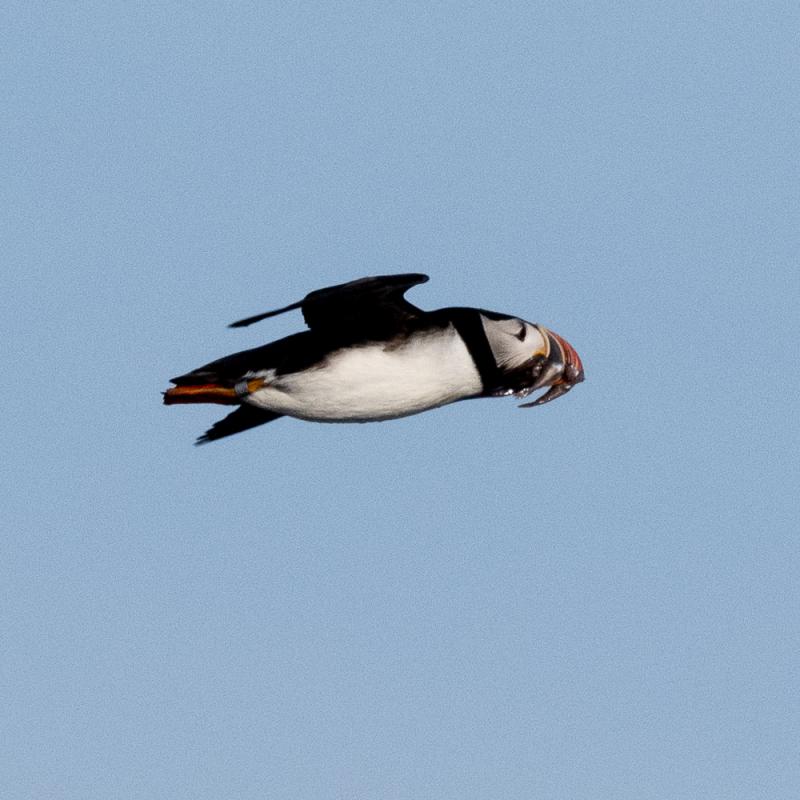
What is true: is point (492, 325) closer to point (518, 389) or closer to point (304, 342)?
point (518, 389)

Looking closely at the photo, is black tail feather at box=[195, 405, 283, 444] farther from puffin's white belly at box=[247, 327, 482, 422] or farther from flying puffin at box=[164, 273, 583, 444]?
puffin's white belly at box=[247, 327, 482, 422]

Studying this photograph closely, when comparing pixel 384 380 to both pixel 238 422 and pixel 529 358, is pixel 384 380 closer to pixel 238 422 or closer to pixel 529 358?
pixel 529 358

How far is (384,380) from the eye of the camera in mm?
13953

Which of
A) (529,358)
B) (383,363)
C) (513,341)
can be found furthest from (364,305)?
(529,358)

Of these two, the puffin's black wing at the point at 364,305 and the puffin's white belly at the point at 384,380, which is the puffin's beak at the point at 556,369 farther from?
the puffin's black wing at the point at 364,305

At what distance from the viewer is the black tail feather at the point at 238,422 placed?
15147 millimetres

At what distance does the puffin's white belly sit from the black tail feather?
34.1 inches

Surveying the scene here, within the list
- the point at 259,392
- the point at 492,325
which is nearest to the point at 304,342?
the point at 259,392

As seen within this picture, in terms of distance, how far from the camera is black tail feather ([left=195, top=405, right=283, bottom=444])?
15147 mm

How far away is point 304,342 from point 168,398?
4.44ft

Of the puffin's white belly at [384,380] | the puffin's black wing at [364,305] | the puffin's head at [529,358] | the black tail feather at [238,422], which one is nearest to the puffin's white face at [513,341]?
the puffin's head at [529,358]

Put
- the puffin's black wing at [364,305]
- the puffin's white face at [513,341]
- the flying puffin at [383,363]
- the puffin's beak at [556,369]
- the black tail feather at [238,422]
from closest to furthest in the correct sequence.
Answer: the puffin's black wing at [364,305]
the flying puffin at [383,363]
the puffin's white face at [513,341]
the puffin's beak at [556,369]
the black tail feather at [238,422]

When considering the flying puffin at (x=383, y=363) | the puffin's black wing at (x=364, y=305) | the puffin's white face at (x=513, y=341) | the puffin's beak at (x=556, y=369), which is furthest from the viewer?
the puffin's beak at (x=556, y=369)

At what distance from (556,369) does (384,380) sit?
1.52 metres
